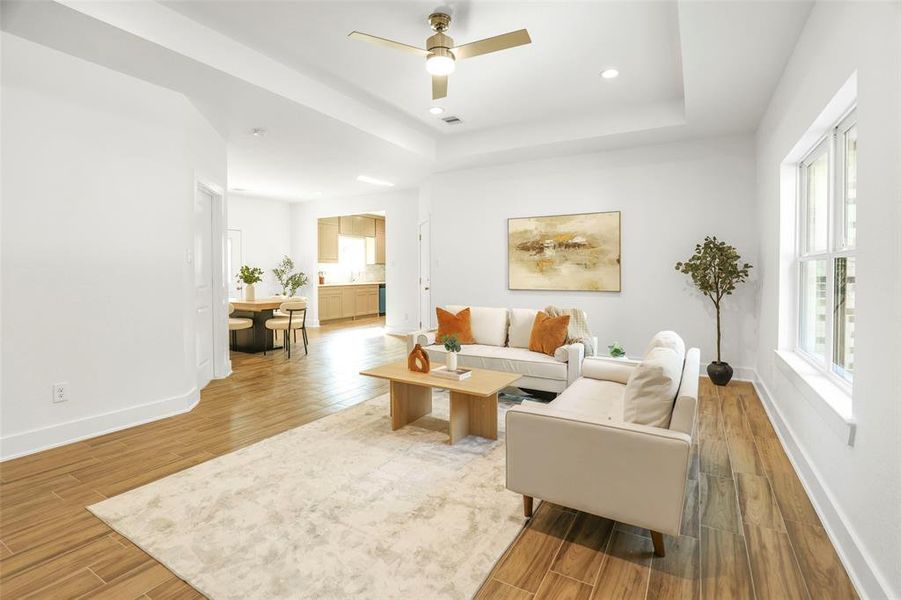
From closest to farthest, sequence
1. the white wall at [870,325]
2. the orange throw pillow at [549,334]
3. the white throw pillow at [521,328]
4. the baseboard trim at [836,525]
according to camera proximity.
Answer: the white wall at [870,325]
the baseboard trim at [836,525]
the orange throw pillow at [549,334]
the white throw pillow at [521,328]

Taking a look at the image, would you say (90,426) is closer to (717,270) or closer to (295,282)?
(717,270)

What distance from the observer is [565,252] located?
6.02 metres

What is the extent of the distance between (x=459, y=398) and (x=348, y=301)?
27.1 feet

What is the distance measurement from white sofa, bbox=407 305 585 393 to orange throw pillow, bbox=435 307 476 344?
77 mm

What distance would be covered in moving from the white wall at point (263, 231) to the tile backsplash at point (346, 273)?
115cm

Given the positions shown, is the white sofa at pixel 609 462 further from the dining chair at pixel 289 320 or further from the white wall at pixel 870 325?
the dining chair at pixel 289 320

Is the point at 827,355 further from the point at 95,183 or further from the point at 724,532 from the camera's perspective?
the point at 95,183

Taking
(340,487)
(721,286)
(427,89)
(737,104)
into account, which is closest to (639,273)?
(721,286)

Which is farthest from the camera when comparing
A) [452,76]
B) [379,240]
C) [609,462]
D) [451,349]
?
[379,240]

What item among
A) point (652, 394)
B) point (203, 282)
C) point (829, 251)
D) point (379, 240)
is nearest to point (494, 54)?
point (829, 251)

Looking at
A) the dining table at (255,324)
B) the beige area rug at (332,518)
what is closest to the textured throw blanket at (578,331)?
the beige area rug at (332,518)

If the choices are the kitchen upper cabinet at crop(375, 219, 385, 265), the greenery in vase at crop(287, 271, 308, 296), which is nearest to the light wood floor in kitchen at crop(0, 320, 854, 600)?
the greenery in vase at crop(287, 271, 308, 296)

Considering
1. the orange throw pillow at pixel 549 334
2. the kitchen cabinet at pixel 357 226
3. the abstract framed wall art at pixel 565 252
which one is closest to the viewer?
the orange throw pillow at pixel 549 334

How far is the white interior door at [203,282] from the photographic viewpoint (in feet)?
15.2
